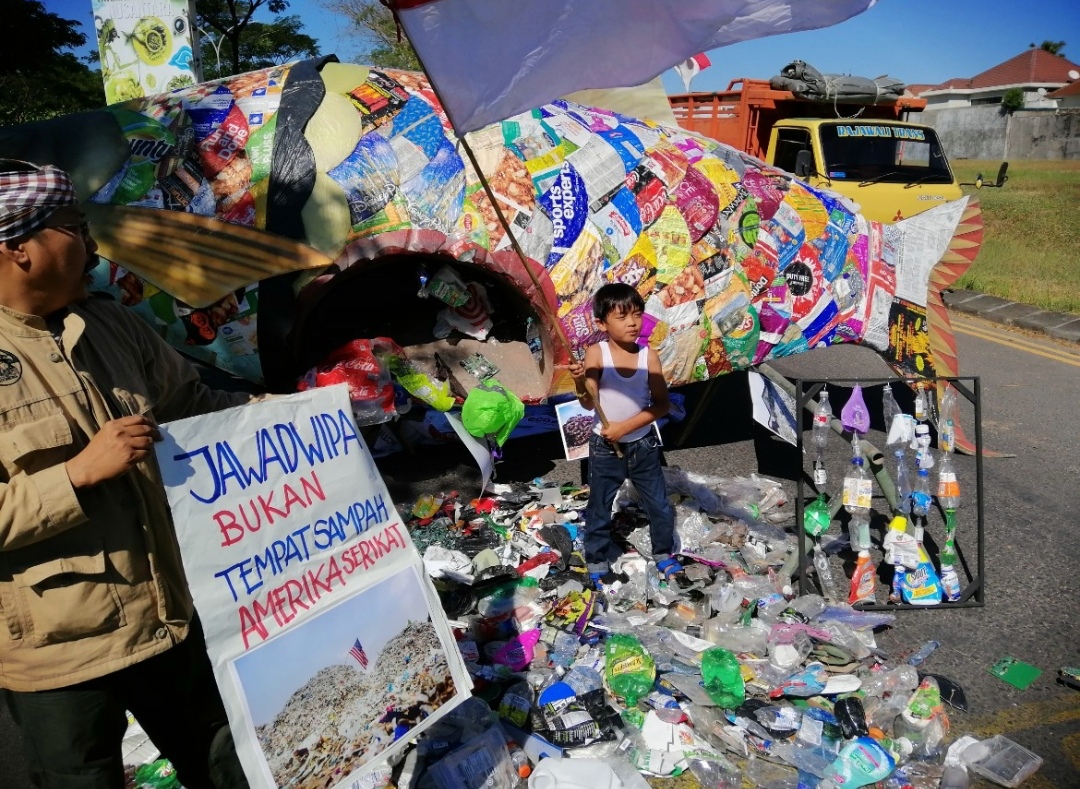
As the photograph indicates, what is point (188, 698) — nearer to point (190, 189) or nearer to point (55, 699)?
point (55, 699)

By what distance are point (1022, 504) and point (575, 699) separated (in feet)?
10.6

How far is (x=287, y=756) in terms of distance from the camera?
1796mm

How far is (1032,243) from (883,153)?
662cm

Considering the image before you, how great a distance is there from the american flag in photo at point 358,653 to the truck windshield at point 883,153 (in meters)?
7.98

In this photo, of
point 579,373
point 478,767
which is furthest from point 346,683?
point 579,373

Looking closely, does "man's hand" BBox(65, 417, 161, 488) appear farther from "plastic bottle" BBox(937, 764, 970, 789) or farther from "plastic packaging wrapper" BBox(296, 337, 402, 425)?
"plastic bottle" BBox(937, 764, 970, 789)

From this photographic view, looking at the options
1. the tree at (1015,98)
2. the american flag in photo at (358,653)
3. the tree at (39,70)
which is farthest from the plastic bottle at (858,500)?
the tree at (1015,98)

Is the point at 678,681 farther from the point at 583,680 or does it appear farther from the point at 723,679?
the point at 583,680

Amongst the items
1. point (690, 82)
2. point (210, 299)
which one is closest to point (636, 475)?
point (210, 299)

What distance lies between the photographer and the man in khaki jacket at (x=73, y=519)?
1.56 metres

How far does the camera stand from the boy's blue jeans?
3721 mm

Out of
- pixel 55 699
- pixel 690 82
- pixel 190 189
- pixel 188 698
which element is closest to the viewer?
pixel 55 699

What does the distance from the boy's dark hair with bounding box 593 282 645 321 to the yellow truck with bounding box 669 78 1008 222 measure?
5.33m

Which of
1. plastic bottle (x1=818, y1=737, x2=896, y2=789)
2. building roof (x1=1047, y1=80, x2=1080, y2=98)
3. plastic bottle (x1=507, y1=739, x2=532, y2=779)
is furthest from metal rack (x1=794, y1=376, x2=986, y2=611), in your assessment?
building roof (x1=1047, y1=80, x2=1080, y2=98)
